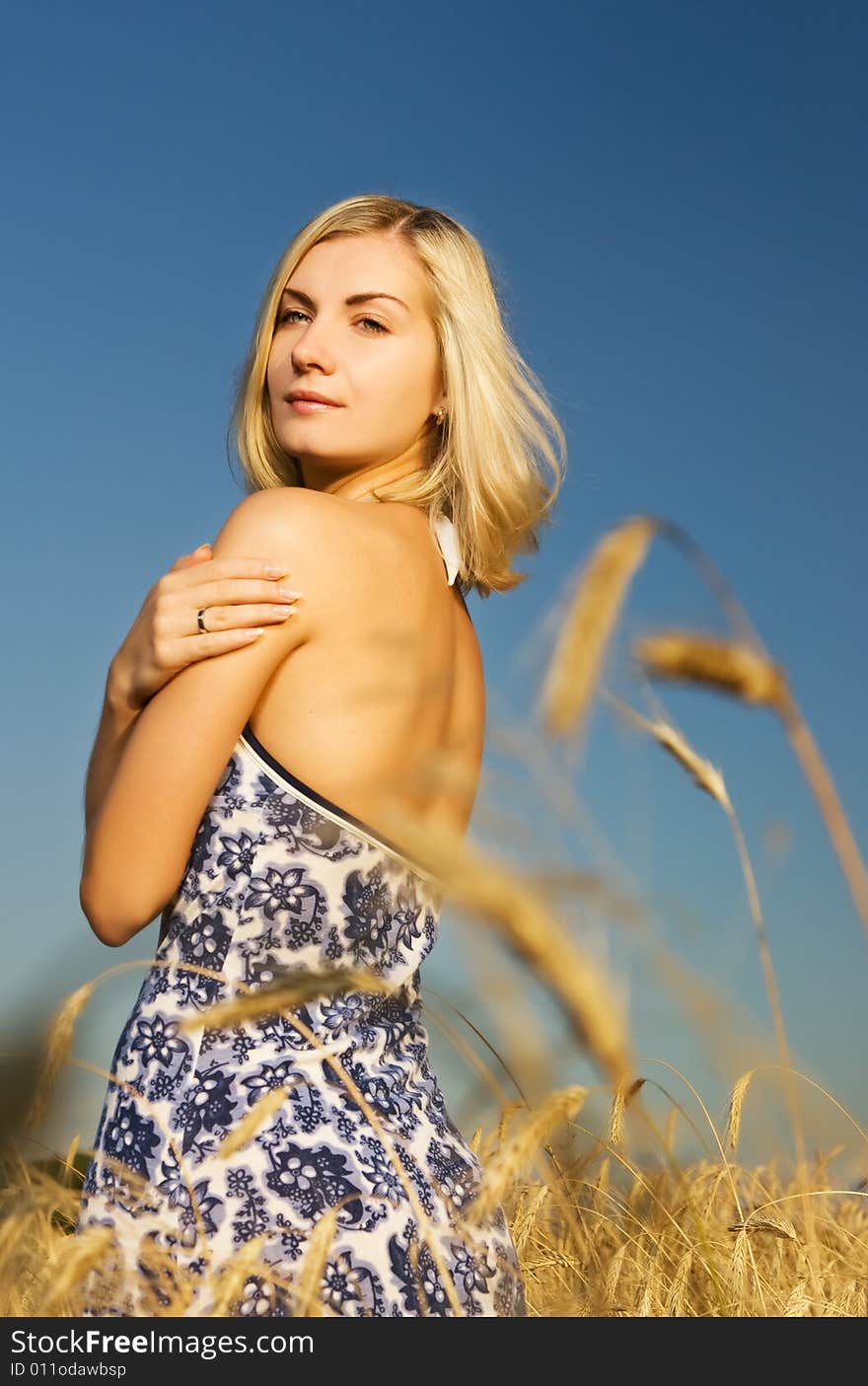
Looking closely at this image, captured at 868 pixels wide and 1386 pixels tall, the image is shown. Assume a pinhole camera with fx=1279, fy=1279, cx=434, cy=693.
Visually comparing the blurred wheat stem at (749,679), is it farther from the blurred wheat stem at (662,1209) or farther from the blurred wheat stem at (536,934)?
the blurred wheat stem at (662,1209)

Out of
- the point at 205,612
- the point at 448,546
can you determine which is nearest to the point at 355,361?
the point at 448,546

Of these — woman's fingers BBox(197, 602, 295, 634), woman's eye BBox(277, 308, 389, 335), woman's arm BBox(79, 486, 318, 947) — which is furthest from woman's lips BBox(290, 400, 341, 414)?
woman's fingers BBox(197, 602, 295, 634)

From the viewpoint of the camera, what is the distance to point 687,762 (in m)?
1.31

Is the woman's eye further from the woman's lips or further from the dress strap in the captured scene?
the dress strap

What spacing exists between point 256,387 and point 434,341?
0.39 meters

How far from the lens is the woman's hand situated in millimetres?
1600

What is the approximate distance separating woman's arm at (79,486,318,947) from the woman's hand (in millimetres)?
21

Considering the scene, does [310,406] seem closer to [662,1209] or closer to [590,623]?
[590,623]

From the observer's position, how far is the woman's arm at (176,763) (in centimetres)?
157

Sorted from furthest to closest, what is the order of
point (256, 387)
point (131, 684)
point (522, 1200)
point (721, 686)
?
point (522, 1200), point (256, 387), point (131, 684), point (721, 686)

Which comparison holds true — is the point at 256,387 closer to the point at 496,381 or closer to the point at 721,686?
the point at 496,381

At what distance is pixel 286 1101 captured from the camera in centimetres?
149

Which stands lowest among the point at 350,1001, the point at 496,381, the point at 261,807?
the point at 350,1001

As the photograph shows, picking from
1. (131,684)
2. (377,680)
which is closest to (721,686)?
(377,680)
